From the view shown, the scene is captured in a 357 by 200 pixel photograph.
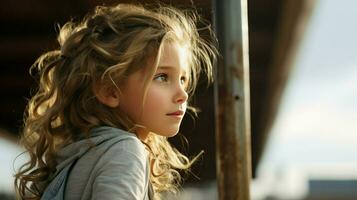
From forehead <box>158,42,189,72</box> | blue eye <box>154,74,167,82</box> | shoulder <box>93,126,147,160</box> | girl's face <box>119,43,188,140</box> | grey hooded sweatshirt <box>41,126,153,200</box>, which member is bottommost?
grey hooded sweatshirt <box>41,126,153,200</box>

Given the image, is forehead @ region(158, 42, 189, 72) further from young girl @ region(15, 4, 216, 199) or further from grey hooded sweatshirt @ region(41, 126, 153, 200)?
grey hooded sweatshirt @ region(41, 126, 153, 200)

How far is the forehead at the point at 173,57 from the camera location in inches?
101

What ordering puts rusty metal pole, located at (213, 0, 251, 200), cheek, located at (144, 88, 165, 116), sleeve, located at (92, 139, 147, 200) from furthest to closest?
rusty metal pole, located at (213, 0, 251, 200), cheek, located at (144, 88, 165, 116), sleeve, located at (92, 139, 147, 200)

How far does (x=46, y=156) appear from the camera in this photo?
2.56m

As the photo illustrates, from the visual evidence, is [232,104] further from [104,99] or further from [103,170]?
[103,170]

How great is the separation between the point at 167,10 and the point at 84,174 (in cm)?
112

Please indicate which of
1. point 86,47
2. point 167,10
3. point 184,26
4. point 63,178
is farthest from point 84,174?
point 167,10

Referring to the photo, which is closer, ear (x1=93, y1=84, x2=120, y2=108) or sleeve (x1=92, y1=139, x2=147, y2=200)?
sleeve (x1=92, y1=139, x2=147, y2=200)

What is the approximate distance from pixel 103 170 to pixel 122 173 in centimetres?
6

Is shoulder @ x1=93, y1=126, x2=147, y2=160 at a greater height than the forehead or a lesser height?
lesser

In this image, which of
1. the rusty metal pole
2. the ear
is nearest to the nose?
the ear

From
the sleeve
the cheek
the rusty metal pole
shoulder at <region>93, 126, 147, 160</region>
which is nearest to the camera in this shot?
the sleeve

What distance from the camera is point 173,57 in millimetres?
2598

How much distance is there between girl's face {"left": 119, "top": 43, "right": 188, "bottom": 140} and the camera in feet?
8.22
